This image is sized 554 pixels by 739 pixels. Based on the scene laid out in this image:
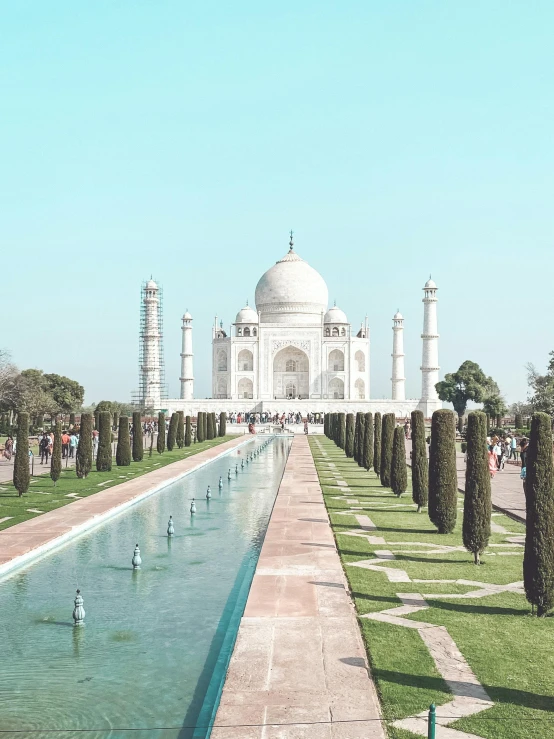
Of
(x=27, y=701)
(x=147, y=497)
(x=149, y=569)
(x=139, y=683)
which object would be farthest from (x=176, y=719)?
(x=147, y=497)

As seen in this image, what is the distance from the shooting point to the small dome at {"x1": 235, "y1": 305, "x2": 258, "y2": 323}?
5172 cm

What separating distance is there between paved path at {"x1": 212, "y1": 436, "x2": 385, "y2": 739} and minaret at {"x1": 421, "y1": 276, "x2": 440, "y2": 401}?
39.4m

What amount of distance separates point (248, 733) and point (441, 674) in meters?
1.37

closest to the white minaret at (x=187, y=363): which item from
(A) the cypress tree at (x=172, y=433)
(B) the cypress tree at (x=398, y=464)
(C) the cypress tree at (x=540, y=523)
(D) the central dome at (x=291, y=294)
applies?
(D) the central dome at (x=291, y=294)

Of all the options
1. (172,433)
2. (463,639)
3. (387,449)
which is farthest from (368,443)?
(463,639)

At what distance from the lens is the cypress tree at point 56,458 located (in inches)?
535

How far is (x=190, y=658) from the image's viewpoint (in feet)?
16.8

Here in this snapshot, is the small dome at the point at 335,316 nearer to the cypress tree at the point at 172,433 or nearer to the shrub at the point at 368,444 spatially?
the cypress tree at the point at 172,433

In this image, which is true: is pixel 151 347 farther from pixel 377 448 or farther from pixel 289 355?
pixel 377 448

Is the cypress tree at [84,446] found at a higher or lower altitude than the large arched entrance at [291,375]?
lower

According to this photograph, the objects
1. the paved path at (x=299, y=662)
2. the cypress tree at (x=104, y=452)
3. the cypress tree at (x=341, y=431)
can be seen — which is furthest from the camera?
the cypress tree at (x=341, y=431)

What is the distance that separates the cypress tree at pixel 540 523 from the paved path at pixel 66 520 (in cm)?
458

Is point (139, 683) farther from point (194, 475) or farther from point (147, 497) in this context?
point (194, 475)

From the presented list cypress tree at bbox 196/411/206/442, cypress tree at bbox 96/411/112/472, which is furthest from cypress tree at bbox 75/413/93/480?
cypress tree at bbox 196/411/206/442
